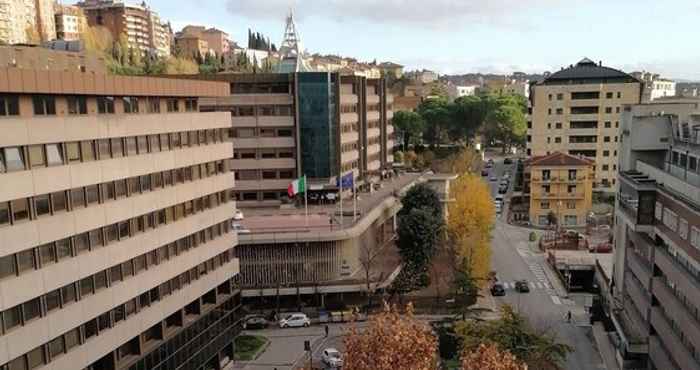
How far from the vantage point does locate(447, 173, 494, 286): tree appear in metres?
44.8

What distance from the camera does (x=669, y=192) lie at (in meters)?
27.5

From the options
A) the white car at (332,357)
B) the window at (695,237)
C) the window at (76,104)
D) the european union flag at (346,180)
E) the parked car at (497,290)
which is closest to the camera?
the window at (76,104)

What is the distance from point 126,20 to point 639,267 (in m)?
133

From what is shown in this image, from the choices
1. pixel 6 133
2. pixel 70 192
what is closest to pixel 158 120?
pixel 70 192

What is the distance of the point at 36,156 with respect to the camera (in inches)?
789

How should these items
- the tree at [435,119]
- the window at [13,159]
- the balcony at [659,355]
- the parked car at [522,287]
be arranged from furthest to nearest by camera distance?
1. the tree at [435,119]
2. the parked car at [522,287]
3. the balcony at [659,355]
4. the window at [13,159]

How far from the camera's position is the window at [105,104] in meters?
23.1

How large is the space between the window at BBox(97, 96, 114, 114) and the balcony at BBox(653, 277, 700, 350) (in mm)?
24795

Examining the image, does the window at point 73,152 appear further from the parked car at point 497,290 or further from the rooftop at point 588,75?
the rooftop at point 588,75

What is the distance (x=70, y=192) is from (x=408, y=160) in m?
66.4

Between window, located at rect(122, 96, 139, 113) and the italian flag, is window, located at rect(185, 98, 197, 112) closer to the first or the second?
window, located at rect(122, 96, 139, 113)

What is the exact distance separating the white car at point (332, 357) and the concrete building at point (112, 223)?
572cm

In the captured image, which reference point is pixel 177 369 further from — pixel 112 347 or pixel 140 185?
pixel 140 185

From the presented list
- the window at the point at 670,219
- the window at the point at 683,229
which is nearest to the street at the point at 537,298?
the window at the point at 670,219
